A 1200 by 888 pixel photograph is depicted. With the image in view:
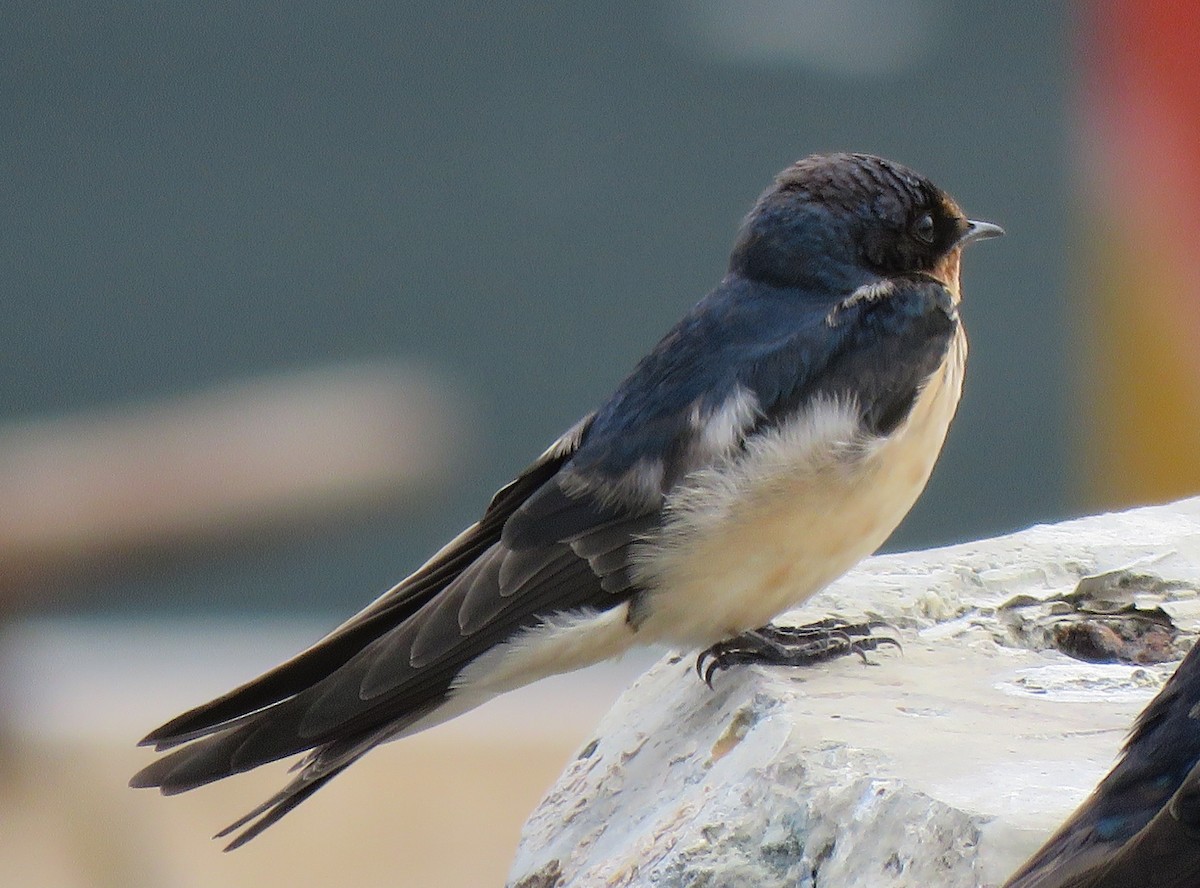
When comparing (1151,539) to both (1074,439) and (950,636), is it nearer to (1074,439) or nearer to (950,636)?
(950,636)

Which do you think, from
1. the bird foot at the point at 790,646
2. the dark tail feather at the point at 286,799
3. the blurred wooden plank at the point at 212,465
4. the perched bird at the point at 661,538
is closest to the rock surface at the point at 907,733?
the bird foot at the point at 790,646

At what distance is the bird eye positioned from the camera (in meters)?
2.97

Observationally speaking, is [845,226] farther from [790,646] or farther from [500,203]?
[500,203]

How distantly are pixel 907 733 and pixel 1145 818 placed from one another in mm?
498

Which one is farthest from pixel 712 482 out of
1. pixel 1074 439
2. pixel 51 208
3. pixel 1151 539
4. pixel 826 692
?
pixel 51 208

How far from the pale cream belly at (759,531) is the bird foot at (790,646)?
3 cm

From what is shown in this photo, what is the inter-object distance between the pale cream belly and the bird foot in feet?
0.09

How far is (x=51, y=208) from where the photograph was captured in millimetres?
8227

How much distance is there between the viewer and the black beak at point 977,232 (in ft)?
9.94

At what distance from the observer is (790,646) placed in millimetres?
2682

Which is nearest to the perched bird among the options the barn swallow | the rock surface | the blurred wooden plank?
the rock surface

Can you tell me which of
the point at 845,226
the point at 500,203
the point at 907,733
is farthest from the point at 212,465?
the point at 500,203

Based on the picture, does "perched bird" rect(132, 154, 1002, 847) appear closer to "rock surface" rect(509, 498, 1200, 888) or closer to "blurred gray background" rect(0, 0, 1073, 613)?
"rock surface" rect(509, 498, 1200, 888)

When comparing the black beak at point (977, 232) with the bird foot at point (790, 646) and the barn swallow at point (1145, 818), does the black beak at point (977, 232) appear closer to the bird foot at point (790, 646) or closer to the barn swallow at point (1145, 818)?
the bird foot at point (790, 646)
